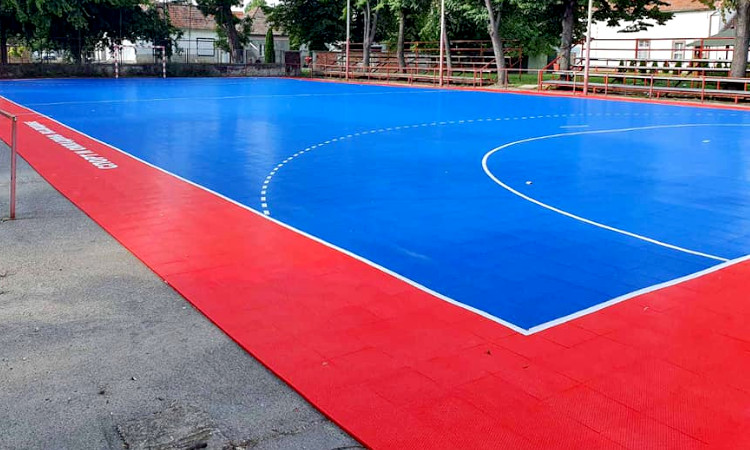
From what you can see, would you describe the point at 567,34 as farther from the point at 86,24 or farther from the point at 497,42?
the point at 86,24

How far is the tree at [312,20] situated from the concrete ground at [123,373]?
45812 millimetres

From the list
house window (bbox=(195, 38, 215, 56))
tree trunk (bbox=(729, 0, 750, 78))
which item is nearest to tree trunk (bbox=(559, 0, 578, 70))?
tree trunk (bbox=(729, 0, 750, 78))

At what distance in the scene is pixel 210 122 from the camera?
2019cm

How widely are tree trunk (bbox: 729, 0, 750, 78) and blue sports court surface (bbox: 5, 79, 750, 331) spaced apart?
14.9ft

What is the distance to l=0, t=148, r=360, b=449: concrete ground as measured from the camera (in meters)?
4.12

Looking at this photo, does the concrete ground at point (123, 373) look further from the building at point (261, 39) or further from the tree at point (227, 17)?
the building at point (261, 39)

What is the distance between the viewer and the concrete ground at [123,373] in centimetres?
412

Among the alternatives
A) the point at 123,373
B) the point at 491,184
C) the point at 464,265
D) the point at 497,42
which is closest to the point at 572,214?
the point at 491,184

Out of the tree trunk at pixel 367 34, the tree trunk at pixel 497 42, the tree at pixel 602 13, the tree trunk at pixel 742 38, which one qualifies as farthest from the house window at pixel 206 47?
the tree trunk at pixel 742 38

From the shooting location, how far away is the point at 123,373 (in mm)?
4906

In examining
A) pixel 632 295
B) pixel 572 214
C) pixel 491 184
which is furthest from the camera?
pixel 491 184

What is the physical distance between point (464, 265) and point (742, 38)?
24.5m

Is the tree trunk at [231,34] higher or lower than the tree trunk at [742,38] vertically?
higher

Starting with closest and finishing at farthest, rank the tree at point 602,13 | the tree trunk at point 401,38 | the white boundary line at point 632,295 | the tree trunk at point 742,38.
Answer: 1. the white boundary line at point 632,295
2. the tree trunk at point 742,38
3. the tree at point 602,13
4. the tree trunk at point 401,38
